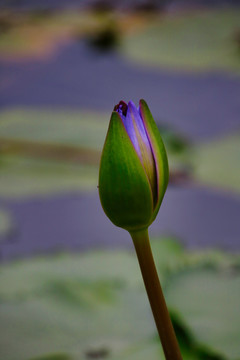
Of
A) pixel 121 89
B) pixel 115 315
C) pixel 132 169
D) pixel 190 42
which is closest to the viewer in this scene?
pixel 132 169

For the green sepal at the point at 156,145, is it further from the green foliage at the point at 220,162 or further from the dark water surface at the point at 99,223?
the green foliage at the point at 220,162

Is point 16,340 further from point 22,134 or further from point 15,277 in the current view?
point 22,134

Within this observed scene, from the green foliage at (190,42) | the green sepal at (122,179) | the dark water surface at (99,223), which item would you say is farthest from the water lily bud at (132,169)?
the green foliage at (190,42)

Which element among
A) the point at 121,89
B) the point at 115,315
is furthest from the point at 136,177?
the point at 121,89

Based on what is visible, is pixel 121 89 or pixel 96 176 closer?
pixel 96 176

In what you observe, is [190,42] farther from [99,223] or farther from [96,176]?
[99,223]

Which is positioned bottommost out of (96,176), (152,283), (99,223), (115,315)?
(152,283)

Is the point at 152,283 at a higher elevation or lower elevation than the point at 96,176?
lower

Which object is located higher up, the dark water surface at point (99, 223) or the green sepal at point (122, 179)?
the dark water surface at point (99, 223)

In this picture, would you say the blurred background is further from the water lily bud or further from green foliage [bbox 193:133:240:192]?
the water lily bud
